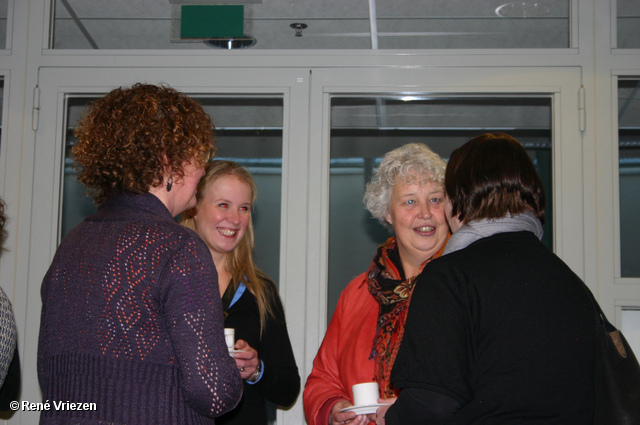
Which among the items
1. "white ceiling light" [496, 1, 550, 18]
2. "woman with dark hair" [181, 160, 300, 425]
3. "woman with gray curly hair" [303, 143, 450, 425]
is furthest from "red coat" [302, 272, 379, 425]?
"white ceiling light" [496, 1, 550, 18]

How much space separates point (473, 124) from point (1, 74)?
199 centimetres

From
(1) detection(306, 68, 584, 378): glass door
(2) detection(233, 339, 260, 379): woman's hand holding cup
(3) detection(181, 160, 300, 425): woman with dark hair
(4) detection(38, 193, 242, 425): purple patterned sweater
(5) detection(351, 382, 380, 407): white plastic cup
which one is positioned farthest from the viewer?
(1) detection(306, 68, 584, 378): glass door

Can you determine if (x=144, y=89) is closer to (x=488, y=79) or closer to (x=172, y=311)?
(x=172, y=311)

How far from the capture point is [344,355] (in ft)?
6.71

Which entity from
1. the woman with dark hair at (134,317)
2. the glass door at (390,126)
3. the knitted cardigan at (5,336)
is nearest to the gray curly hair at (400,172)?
the glass door at (390,126)

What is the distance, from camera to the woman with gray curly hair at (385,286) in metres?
1.93

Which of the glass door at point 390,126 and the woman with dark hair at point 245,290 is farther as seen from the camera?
the glass door at point 390,126

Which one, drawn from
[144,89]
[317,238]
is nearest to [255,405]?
[317,238]

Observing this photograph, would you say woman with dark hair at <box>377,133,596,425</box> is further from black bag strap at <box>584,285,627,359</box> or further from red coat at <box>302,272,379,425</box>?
red coat at <box>302,272,379,425</box>

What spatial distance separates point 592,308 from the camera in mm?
1306

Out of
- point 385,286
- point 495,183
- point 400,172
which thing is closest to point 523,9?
point 400,172

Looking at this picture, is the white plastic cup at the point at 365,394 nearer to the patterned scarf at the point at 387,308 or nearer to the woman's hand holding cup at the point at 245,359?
the patterned scarf at the point at 387,308

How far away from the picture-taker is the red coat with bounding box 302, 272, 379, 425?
196 cm

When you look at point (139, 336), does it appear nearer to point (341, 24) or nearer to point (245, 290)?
point (245, 290)
